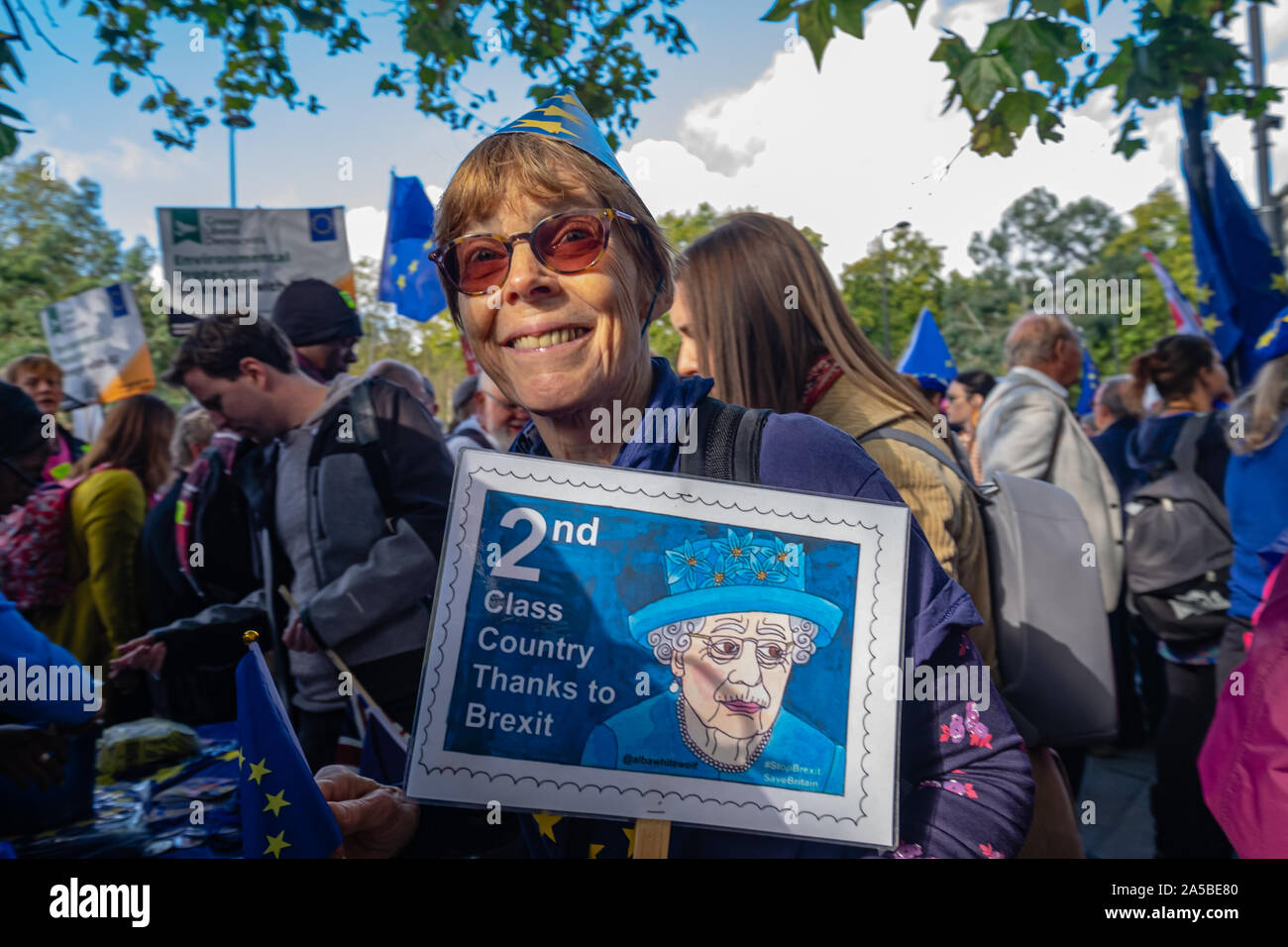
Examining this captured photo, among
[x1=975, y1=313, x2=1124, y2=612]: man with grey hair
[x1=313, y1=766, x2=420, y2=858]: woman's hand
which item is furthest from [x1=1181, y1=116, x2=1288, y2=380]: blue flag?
[x1=313, y1=766, x2=420, y2=858]: woman's hand

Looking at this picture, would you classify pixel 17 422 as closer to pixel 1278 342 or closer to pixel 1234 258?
pixel 1278 342

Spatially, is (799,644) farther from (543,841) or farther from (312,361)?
(312,361)

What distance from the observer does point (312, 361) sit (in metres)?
4.48

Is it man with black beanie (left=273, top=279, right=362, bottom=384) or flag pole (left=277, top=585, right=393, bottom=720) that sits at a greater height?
man with black beanie (left=273, top=279, right=362, bottom=384)

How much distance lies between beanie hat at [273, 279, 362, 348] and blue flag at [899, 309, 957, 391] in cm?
434

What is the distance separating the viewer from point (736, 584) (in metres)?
1.24

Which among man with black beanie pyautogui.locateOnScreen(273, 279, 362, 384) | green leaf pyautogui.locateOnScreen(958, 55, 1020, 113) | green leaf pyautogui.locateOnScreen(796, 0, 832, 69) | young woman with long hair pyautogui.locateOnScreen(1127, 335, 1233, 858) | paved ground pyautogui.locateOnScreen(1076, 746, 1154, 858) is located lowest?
paved ground pyautogui.locateOnScreen(1076, 746, 1154, 858)

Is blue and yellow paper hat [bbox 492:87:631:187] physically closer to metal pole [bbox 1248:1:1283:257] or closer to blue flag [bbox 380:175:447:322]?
metal pole [bbox 1248:1:1283:257]

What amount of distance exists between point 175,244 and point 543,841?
626 cm

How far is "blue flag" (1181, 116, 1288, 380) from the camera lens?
15.9 ft

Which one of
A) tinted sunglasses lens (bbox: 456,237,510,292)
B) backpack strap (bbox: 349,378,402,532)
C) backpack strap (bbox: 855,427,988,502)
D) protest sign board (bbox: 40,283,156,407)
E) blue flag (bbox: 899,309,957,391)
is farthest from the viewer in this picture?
blue flag (bbox: 899,309,957,391)

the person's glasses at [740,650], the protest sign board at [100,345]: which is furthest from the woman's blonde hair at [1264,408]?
the protest sign board at [100,345]

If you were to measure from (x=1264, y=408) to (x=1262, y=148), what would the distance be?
477 centimetres
